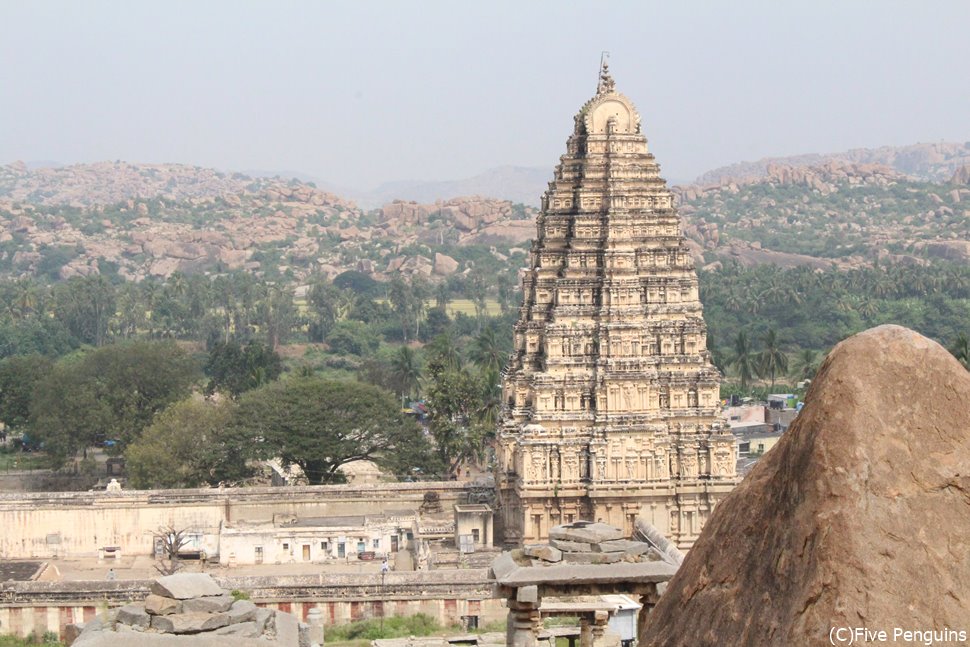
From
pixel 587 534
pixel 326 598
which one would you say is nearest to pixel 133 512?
pixel 326 598

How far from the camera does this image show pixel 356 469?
167 ft

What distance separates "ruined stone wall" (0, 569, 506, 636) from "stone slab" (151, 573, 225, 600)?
52.7 feet

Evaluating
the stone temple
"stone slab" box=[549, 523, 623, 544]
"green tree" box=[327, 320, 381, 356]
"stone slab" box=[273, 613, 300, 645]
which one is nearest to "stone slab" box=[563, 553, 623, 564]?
"stone slab" box=[549, 523, 623, 544]

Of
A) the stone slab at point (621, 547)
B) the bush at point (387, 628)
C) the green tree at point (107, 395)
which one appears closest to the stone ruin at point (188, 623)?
the stone slab at point (621, 547)

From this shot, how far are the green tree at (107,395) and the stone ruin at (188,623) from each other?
36.6m

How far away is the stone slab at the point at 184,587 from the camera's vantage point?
43.0 feet

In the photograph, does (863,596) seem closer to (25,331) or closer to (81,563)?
(81,563)

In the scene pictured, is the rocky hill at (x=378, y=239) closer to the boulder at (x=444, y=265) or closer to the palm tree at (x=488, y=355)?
the boulder at (x=444, y=265)

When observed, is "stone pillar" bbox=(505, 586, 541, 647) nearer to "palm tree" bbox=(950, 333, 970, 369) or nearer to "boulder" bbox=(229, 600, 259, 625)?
"boulder" bbox=(229, 600, 259, 625)

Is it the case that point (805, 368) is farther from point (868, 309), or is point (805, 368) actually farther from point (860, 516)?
point (860, 516)

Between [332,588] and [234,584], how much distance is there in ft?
6.58

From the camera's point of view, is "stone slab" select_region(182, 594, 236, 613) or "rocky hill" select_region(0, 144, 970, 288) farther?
"rocky hill" select_region(0, 144, 970, 288)

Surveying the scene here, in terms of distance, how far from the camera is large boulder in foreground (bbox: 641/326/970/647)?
25.1 feet

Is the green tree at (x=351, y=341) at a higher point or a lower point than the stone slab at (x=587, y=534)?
lower
